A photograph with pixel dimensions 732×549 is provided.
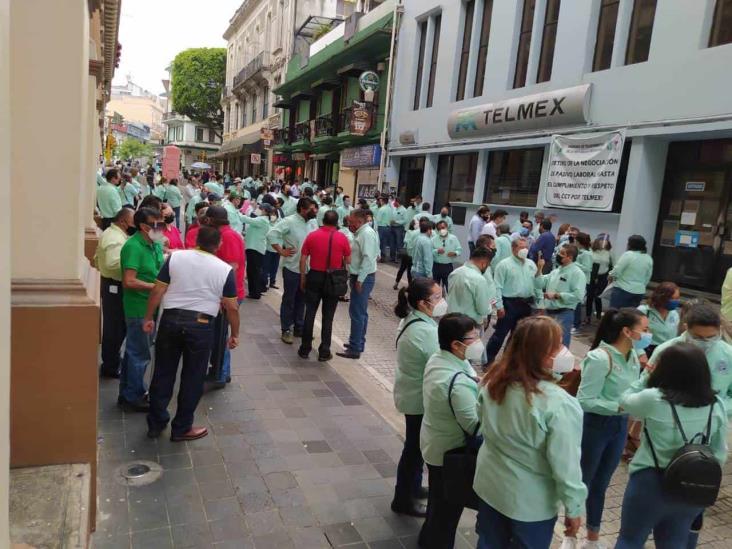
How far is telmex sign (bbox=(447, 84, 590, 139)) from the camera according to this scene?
1210 centimetres

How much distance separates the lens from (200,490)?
3957mm

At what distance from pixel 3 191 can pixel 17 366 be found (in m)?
1.69

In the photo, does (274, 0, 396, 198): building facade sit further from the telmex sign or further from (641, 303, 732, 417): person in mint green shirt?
(641, 303, 732, 417): person in mint green shirt

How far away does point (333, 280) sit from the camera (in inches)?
275

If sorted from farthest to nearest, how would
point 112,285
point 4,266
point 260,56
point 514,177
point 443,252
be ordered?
point 260,56 → point 514,177 → point 443,252 → point 112,285 → point 4,266

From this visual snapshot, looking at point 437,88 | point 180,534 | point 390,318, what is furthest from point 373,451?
point 437,88

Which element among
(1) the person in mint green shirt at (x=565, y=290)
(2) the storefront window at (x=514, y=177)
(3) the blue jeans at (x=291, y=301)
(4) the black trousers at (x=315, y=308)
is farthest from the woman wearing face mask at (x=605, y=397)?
(2) the storefront window at (x=514, y=177)

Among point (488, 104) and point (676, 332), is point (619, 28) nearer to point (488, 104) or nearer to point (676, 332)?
point (488, 104)

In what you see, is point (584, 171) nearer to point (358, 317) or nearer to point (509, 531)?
point (358, 317)

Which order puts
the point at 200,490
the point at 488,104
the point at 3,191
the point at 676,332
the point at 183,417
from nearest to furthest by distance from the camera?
the point at 3,191 → the point at 200,490 → the point at 183,417 → the point at 676,332 → the point at 488,104

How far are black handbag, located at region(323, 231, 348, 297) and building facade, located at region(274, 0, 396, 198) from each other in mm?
14194

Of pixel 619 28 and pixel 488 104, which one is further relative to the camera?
pixel 488 104

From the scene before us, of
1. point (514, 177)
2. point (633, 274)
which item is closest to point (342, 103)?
point (514, 177)

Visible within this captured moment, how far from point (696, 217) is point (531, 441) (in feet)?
31.6
